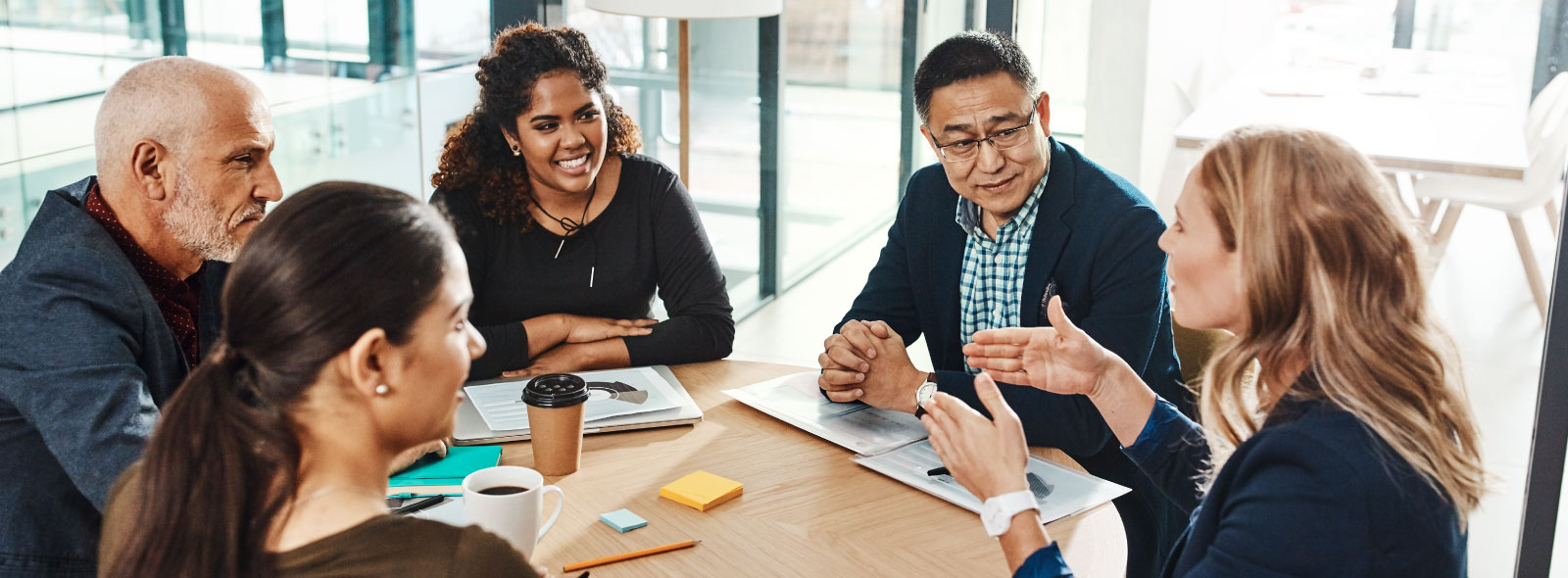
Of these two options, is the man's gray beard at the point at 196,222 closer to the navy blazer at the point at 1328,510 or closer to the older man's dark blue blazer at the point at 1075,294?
the older man's dark blue blazer at the point at 1075,294

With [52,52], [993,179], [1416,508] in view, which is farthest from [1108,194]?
[52,52]

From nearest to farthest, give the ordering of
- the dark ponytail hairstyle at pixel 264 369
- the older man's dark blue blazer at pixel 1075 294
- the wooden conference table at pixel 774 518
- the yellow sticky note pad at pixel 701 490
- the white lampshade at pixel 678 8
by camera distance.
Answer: the dark ponytail hairstyle at pixel 264 369 < the wooden conference table at pixel 774 518 < the yellow sticky note pad at pixel 701 490 < the older man's dark blue blazer at pixel 1075 294 < the white lampshade at pixel 678 8

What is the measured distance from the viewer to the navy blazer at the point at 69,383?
1.51m

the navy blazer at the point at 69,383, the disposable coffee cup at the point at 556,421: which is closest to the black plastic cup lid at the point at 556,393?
the disposable coffee cup at the point at 556,421

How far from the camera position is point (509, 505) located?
1368 mm

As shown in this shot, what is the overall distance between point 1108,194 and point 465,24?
229cm

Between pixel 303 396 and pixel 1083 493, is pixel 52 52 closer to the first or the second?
pixel 303 396

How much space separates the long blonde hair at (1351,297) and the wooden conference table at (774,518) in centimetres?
39

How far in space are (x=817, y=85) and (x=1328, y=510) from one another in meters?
3.41

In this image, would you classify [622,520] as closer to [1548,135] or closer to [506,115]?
[506,115]

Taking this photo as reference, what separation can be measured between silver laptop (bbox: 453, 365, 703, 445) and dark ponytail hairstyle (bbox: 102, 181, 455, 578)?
0.82 metres

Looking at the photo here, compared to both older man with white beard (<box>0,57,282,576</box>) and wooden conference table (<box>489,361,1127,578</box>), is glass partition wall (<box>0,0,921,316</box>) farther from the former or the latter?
wooden conference table (<box>489,361,1127,578</box>)

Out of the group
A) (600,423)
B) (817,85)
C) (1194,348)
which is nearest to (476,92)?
(817,85)

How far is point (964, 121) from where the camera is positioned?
2238 mm
